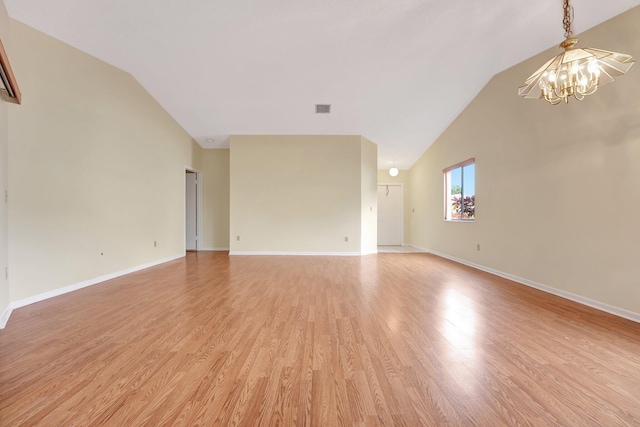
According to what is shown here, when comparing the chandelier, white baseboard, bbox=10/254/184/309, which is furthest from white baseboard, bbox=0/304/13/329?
the chandelier

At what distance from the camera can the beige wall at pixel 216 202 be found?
7832 millimetres

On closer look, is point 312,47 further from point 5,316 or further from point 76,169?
point 5,316

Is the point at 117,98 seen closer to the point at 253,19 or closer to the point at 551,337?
the point at 253,19

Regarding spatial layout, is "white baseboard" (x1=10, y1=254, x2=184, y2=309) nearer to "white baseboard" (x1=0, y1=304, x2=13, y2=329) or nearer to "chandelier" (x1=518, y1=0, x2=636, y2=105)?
"white baseboard" (x1=0, y1=304, x2=13, y2=329)

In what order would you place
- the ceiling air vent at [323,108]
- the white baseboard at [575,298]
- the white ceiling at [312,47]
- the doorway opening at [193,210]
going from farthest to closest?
the doorway opening at [193,210], the ceiling air vent at [323,108], the white ceiling at [312,47], the white baseboard at [575,298]

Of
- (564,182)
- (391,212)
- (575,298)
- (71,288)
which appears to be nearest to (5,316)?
(71,288)

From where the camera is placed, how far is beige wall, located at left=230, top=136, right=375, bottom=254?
269 inches

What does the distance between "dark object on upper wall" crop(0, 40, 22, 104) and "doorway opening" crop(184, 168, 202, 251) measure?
508 centimetres

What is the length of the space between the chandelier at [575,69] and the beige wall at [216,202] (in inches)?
275

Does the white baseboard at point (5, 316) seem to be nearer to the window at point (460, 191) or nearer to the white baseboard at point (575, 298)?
the white baseboard at point (575, 298)

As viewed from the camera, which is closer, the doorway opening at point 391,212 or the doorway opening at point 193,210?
the doorway opening at point 193,210

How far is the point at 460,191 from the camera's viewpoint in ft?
19.6

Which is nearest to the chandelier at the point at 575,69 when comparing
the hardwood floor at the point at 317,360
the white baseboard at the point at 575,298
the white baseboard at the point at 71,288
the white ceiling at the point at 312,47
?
the white ceiling at the point at 312,47

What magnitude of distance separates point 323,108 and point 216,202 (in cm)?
403
